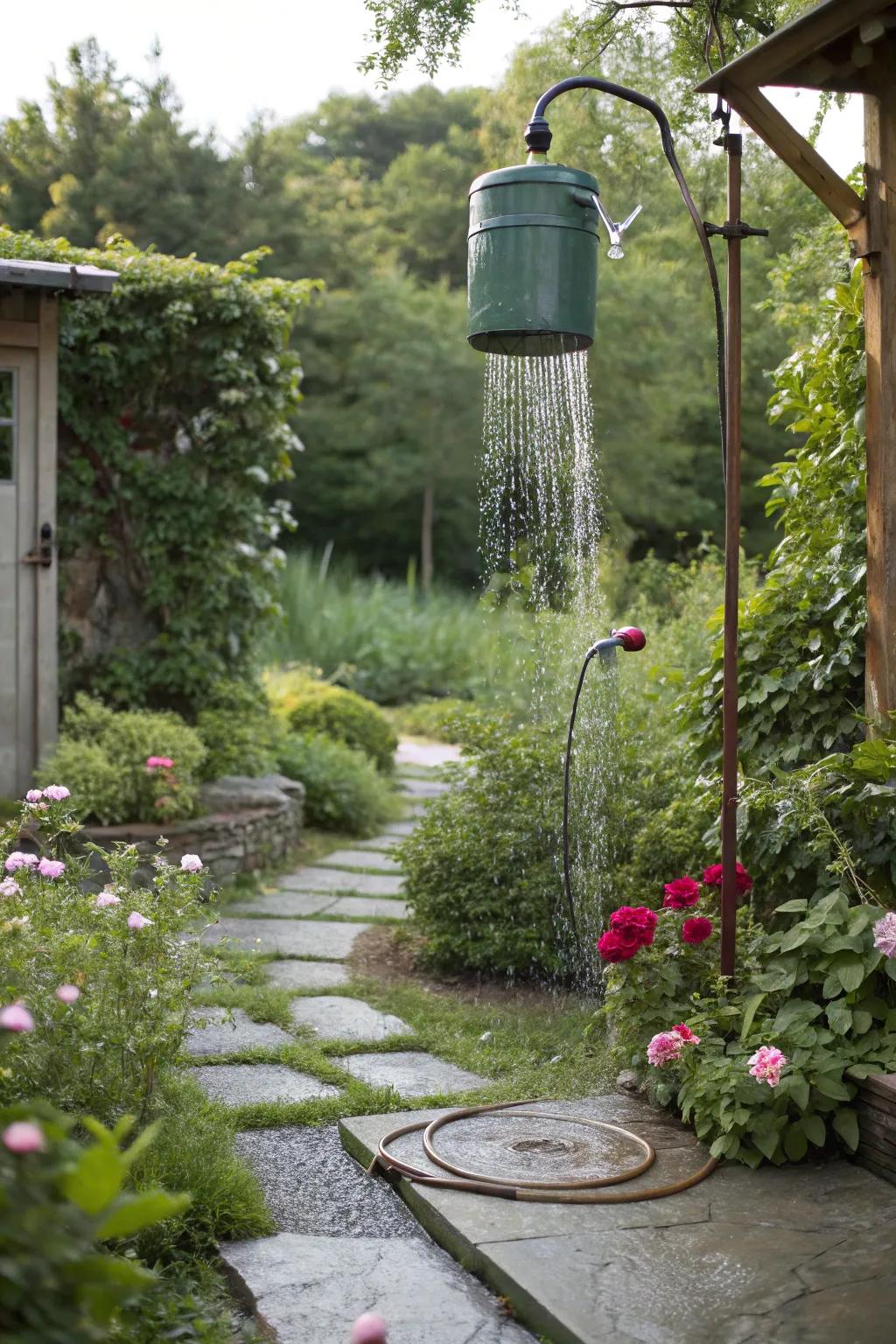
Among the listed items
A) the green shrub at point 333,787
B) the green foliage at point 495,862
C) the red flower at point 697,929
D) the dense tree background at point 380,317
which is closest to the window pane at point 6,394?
the green shrub at point 333,787

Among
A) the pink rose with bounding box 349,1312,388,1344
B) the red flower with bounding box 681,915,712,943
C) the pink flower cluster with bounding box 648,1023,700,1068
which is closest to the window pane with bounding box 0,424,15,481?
the red flower with bounding box 681,915,712,943

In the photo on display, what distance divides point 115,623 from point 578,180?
376 cm

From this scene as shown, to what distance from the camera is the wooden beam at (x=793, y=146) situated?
319cm

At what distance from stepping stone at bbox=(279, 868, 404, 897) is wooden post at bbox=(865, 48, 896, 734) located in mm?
2919

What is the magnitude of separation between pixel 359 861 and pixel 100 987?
3741mm

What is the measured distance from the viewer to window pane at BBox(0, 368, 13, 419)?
562 centimetres

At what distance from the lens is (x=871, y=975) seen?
114 inches

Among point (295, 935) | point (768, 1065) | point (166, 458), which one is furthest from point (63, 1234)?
point (166, 458)

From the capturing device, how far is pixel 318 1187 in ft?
9.06

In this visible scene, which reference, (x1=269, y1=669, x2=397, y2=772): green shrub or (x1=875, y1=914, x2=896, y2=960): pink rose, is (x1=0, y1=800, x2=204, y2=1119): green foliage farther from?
(x1=269, y1=669, x2=397, y2=772): green shrub

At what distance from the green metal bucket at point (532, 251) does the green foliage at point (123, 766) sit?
2832mm

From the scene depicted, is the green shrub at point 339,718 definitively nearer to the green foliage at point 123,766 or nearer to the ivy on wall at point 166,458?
the ivy on wall at point 166,458

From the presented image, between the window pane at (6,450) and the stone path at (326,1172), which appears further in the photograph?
the window pane at (6,450)

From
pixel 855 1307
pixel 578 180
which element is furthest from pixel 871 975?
pixel 578 180
